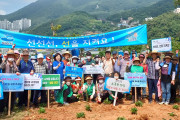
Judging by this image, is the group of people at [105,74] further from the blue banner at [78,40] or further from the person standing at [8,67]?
the blue banner at [78,40]

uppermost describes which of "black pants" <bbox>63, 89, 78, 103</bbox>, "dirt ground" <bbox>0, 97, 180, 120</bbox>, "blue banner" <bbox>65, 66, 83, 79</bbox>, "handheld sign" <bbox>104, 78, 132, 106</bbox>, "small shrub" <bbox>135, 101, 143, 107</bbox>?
"blue banner" <bbox>65, 66, 83, 79</bbox>

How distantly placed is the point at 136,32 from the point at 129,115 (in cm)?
417

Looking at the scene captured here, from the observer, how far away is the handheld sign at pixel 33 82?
6.84 meters

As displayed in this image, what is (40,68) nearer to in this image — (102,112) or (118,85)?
(102,112)

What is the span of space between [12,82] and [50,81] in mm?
1399

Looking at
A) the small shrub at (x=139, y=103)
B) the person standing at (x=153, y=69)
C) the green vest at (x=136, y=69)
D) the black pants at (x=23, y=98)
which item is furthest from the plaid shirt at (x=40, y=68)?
the person standing at (x=153, y=69)

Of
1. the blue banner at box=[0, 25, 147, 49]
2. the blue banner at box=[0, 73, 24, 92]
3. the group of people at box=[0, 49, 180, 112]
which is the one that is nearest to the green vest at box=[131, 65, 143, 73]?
the group of people at box=[0, 49, 180, 112]

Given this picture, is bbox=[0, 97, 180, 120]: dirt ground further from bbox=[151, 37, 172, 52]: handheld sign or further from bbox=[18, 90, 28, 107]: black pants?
bbox=[151, 37, 172, 52]: handheld sign

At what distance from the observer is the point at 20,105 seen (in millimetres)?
7188

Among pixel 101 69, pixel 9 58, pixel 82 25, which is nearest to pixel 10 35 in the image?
pixel 9 58

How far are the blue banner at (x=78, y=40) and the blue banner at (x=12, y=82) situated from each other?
7.31ft

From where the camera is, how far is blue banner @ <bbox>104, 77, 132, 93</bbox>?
23.6ft

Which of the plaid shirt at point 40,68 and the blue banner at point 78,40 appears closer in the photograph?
the plaid shirt at point 40,68

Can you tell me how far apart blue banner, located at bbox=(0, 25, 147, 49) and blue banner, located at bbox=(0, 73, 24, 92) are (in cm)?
223
